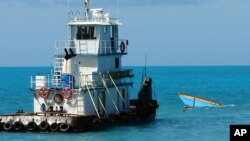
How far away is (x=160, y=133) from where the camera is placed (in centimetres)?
5369

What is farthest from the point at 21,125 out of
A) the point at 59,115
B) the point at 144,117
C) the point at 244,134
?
the point at 244,134

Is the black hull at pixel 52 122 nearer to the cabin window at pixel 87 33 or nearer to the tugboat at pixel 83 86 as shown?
the tugboat at pixel 83 86

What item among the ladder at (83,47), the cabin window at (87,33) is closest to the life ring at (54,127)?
the ladder at (83,47)

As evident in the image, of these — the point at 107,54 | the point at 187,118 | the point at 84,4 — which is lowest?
the point at 187,118

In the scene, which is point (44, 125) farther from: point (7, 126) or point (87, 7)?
point (87, 7)

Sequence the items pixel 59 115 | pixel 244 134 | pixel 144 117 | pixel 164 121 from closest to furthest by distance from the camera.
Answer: pixel 244 134, pixel 59 115, pixel 144 117, pixel 164 121

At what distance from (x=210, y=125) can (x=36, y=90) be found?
13.6 metres

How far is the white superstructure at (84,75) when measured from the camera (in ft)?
171

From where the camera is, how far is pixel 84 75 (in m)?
52.9

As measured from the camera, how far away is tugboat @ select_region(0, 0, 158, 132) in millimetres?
50656

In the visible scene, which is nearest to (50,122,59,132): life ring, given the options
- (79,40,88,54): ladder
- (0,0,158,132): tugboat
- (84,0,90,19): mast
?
(0,0,158,132): tugboat

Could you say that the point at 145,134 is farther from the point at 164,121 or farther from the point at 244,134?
the point at 244,134

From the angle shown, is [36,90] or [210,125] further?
[210,125]

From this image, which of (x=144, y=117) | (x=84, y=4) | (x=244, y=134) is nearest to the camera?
(x=244, y=134)
